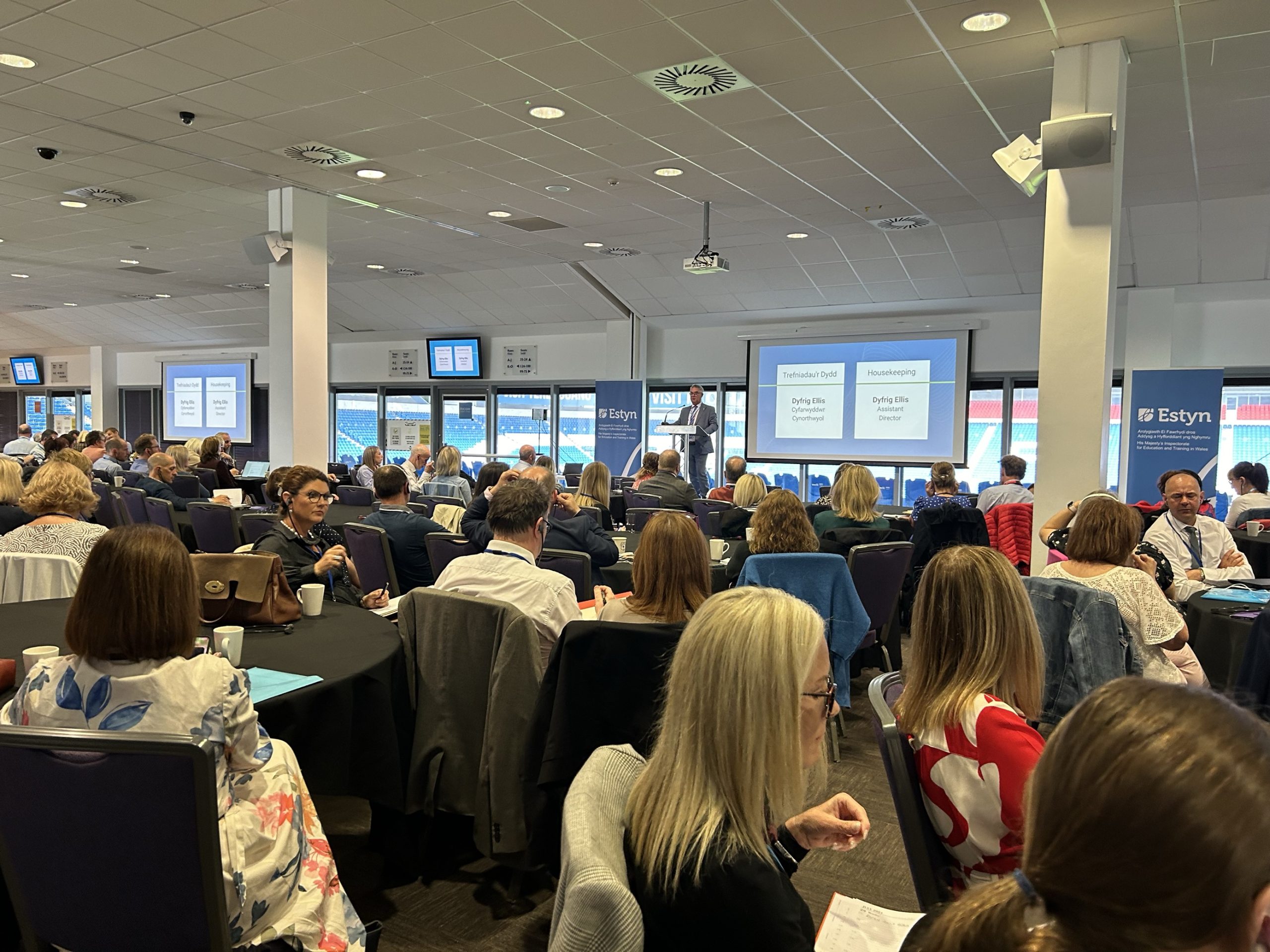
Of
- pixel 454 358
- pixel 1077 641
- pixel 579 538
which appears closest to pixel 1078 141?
pixel 1077 641

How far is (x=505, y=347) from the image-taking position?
45.5 feet

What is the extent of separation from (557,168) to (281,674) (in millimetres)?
5292

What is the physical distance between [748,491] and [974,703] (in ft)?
16.9

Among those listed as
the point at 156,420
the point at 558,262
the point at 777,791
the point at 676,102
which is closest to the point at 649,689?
the point at 777,791

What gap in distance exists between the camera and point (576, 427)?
13.9 meters

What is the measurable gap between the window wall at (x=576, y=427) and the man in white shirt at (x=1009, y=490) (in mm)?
6824

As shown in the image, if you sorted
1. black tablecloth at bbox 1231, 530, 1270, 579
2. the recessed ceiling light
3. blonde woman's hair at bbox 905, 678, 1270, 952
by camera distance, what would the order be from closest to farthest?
blonde woman's hair at bbox 905, 678, 1270, 952, the recessed ceiling light, black tablecloth at bbox 1231, 530, 1270, 579

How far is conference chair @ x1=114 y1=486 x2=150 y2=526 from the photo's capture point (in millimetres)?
6961

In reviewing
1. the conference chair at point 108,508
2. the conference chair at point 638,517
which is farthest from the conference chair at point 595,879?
the conference chair at point 108,508

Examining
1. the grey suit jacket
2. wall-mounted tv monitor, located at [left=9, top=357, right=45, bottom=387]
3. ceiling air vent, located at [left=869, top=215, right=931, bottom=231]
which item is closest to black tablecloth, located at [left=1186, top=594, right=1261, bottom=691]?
ceiling air vent, located at [left=869, top=215, right=931, bottom=231]

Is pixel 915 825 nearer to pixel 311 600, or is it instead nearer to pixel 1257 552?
pixel 311 600

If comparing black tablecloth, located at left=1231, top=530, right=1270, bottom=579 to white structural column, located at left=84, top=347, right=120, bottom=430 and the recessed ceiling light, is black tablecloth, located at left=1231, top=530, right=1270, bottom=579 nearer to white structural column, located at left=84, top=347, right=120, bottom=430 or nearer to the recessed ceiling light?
the recessed ceiling light

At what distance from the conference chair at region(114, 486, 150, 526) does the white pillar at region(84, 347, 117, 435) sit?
12.8m

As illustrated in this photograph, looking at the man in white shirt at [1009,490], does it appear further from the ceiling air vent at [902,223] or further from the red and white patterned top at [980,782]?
the red and white patterned top at [980,782]
